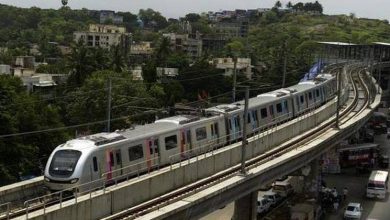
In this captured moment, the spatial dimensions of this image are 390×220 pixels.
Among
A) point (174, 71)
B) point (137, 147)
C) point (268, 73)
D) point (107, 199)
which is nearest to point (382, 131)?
point (268, 73)

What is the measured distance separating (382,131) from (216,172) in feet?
184

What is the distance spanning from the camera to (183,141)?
91.6 feet

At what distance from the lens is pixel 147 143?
2531 centimetres

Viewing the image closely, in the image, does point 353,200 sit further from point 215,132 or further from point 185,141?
point 185,141

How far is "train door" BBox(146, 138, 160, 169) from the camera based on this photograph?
25.4 metres

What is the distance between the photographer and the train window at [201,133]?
29234 mm

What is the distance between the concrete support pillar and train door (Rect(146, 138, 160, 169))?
707 centimetres

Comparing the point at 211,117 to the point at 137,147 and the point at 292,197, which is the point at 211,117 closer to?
the point at 137,147

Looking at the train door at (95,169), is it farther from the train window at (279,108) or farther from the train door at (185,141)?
the train window at (279,108)

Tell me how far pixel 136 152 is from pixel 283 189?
23.5 meters

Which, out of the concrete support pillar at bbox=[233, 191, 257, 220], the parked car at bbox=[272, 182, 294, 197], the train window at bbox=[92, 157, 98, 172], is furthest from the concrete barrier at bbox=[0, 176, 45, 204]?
the parked car at bbox=[272, 182, 294, 197]

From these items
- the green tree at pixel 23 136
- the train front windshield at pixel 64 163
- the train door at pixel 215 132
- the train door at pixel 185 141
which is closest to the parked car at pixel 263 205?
the train door at pixel 215 132

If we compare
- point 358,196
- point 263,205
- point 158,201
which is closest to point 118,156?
point 158,201

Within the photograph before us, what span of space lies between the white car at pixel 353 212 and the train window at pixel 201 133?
1562cm
